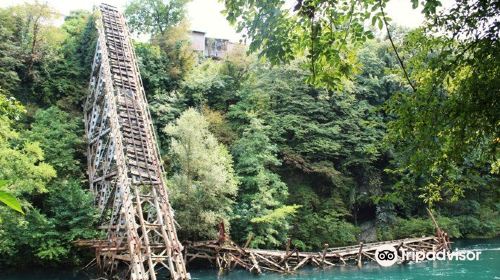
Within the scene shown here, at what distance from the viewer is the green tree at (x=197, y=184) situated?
19859 millimetres

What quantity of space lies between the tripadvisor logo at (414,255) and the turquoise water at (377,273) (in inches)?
19.9

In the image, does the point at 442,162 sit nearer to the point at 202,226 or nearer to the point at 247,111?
the point at 202,226

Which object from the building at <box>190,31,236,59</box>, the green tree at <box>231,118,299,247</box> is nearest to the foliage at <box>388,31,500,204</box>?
the green tree at <box>231,118,299,247</box>

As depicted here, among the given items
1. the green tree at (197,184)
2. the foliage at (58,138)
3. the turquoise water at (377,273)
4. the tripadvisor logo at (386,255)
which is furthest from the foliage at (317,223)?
the foliage at (58,138)

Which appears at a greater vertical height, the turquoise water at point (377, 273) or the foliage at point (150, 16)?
the foliage at point (150, 16)

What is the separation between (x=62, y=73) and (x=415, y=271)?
23399 millimetres

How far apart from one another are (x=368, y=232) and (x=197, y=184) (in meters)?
14.7

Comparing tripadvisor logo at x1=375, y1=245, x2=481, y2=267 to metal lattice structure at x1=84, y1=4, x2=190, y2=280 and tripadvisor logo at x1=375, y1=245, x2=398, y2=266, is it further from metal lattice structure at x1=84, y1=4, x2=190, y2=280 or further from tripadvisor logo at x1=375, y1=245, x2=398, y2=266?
metal lattice structure at x1=84, y1=4, x2=190, y2=280

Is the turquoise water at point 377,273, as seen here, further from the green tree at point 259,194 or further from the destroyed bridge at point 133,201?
the green tree at point 259,194

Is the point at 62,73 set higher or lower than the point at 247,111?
higher

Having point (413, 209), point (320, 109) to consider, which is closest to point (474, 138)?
point (320, 109)

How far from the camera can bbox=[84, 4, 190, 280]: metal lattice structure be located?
15.7 meters

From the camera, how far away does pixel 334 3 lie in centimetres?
391

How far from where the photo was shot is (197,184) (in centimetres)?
2009
